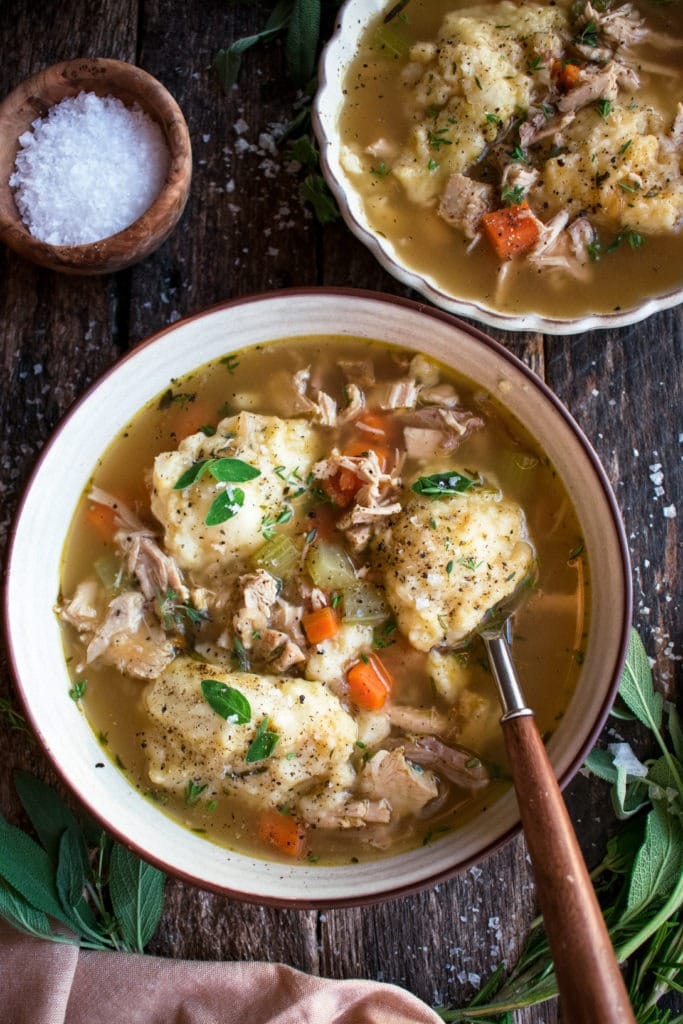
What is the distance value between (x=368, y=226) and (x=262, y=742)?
5.44 ft

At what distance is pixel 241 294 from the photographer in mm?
3389

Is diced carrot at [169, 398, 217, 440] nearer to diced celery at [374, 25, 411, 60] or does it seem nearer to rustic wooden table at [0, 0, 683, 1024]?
rustic wooden table at [0, 0, 683, 1024]

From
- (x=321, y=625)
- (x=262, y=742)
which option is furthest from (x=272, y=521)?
(x=262, y=742)

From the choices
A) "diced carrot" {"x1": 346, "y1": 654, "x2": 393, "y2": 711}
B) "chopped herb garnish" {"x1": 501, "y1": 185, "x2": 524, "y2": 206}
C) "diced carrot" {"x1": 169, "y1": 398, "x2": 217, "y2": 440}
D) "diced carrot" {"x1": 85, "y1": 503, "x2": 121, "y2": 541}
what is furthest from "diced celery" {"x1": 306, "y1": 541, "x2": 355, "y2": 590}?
"chopped herb garnish" {"x1": 501, "y1": 185, "x2": 524, "y2": 206}

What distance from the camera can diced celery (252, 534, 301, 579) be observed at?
9.89 ft

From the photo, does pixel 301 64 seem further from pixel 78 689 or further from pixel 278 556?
pixel 78 689

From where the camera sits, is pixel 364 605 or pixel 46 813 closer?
pixel 364 605

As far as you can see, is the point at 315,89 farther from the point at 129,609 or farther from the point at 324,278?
the point at 129,609

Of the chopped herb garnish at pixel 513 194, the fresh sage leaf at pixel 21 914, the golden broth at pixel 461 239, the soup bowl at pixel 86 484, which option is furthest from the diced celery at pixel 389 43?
the fresh sage leaf at pixel 21 914

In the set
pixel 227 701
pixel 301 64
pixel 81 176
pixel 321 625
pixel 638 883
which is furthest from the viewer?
pixel 301 64

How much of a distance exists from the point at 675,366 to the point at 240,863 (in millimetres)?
2238

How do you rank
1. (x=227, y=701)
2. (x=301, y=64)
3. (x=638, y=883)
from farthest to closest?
1. (x=301, y=64)
2. (x=638, y=883)
3. (x=227, y=701)

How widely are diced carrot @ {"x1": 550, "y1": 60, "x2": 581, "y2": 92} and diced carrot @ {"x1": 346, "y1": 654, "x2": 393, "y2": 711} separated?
199cm

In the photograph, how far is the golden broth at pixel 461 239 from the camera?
10.4ft
